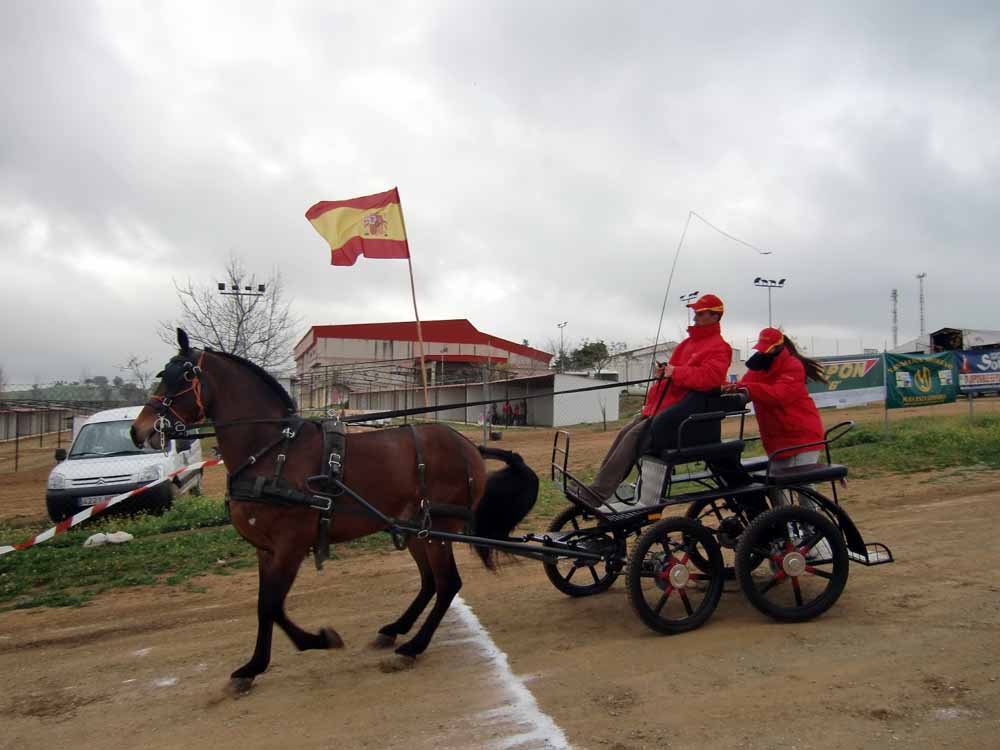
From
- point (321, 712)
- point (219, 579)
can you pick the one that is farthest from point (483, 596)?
point (219, 579)

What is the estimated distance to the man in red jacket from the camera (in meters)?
4.82

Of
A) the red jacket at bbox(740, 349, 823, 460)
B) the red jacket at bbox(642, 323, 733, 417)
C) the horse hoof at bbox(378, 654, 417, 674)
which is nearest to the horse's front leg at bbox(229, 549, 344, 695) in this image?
the horse hoof at bbox(378, 654, 417, 674)

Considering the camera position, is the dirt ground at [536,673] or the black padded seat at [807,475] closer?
the dirt ground at [536,673]

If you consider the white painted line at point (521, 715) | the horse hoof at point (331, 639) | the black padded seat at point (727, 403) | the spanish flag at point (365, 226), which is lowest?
the white painted line at point (521, 715)

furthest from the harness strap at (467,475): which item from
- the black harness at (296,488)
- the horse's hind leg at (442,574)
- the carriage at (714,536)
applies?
the black harness at (296,488)

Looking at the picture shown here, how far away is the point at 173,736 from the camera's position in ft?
11.4

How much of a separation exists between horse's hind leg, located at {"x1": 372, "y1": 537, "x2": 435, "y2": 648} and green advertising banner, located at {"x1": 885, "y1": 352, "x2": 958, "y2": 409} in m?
13.0

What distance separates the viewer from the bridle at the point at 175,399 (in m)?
4.21

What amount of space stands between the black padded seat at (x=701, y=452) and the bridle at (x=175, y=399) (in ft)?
10.5

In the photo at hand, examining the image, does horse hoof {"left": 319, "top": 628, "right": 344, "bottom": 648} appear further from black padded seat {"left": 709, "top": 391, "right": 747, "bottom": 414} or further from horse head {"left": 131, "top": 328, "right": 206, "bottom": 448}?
black padded seat {"left": 709, "top": 391, "right": 747, "bottom": 414}

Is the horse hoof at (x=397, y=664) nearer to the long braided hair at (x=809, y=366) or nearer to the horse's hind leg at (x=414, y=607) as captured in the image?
the horse's hind leg at (x=414, y=607)

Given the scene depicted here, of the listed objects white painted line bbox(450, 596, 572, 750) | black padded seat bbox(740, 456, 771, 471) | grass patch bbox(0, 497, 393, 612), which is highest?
black padded seat bbox(740, 456, 771, 471)

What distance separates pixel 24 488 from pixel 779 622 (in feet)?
59.7

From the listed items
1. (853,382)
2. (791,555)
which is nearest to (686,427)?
(791,555)
